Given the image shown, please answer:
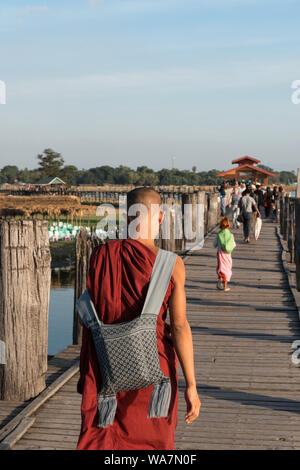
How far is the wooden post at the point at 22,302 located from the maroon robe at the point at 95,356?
2238 mm

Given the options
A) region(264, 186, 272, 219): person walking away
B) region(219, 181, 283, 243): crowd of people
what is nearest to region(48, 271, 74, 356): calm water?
region(219, 181, 283, 243): crowd of people

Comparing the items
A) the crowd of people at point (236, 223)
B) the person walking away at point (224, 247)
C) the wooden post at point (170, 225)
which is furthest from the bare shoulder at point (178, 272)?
the wooden post at point (170, 225)

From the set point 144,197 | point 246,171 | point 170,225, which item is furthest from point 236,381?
point 246,171

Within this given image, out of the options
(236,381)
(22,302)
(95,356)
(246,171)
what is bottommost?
(236,381)

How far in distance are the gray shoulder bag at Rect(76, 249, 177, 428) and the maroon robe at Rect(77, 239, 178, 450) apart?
4 cm

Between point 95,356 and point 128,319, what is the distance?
0.27 meters

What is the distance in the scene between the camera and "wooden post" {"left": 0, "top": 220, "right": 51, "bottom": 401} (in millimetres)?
5297

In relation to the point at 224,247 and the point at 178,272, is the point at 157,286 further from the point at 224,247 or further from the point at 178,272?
the point at 224,247

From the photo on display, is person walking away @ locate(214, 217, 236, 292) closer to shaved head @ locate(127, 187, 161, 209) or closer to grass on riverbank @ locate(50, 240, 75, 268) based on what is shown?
shaved head @ locate(127, 187, 161, 209)

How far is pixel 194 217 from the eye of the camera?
17734 mm

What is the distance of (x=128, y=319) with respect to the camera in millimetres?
3109
